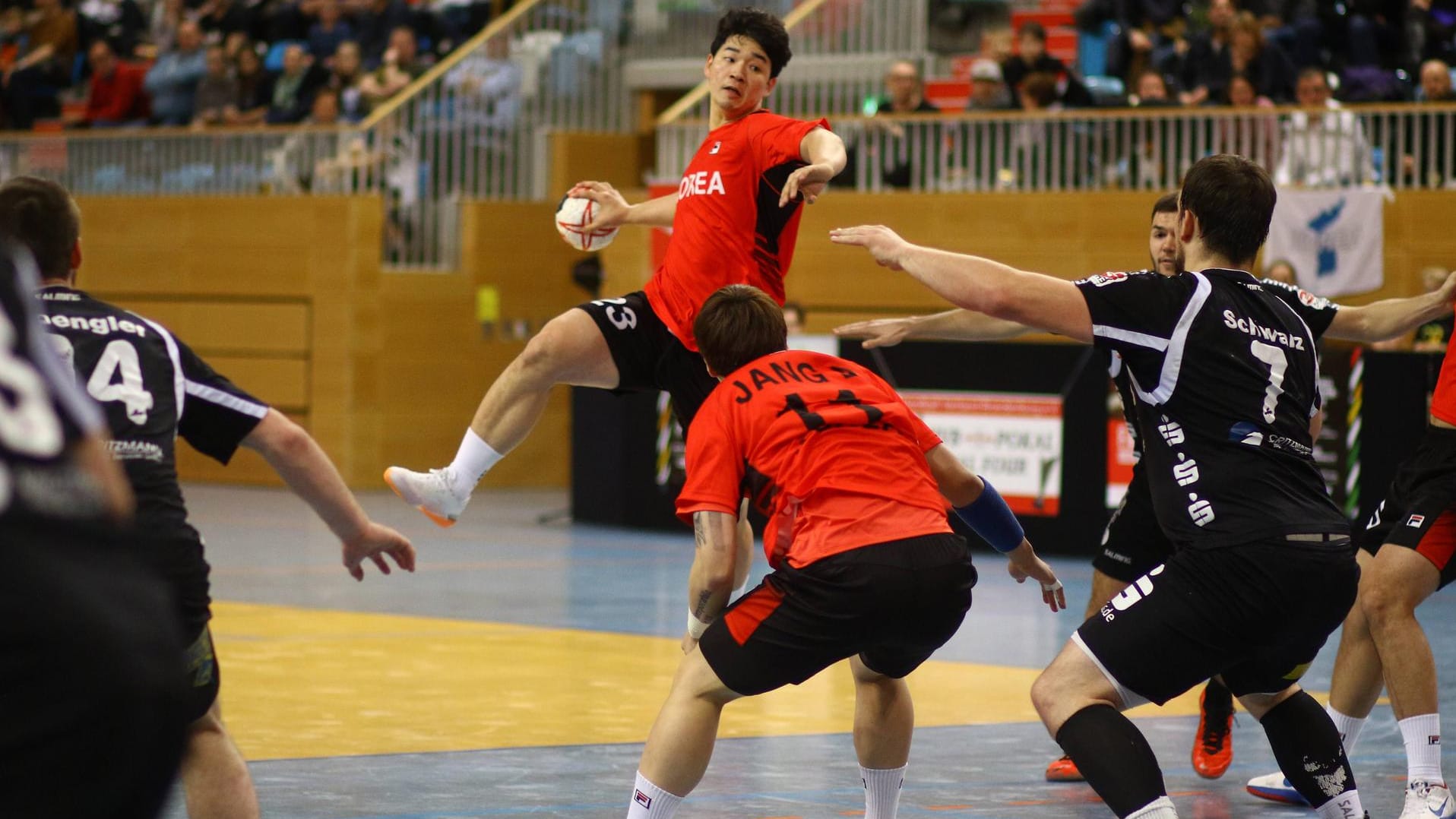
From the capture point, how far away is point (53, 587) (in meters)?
2.47

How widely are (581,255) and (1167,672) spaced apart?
19276 mm

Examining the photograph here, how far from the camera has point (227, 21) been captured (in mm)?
26000

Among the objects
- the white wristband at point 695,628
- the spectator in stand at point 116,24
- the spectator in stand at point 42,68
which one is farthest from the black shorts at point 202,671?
the spectator in stand at point 116,24

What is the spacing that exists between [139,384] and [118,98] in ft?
73.1

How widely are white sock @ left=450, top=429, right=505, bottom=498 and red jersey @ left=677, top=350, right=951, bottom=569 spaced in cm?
200

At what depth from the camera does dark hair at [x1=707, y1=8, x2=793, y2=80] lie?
23.8ft

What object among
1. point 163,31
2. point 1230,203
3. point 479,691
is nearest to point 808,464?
point 1230,203

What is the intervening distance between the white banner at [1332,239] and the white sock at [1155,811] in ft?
42.8

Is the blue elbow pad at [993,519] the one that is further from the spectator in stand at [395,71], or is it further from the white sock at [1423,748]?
the spectator in stand at [395,71]

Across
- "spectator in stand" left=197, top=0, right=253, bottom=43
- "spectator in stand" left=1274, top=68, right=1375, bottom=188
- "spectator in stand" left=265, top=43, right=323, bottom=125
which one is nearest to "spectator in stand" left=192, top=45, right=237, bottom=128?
"spectator in stand" left=265, top=43, right=323, bottom=125

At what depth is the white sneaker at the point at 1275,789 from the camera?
7422 millimetres

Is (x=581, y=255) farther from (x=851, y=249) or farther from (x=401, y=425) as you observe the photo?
(x=851, y=249)

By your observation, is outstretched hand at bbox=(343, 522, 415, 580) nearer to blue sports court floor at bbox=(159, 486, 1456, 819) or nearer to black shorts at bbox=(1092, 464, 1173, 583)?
→ blue sports court floor at bbox=(159, 486, 1456, 819)

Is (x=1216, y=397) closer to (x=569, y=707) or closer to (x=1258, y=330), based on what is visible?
(x=1258, y=330)
